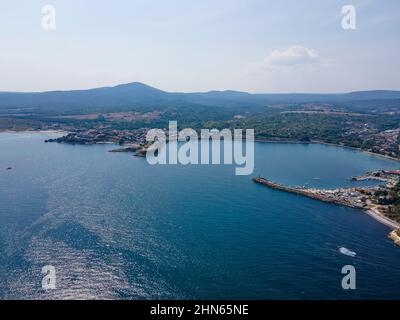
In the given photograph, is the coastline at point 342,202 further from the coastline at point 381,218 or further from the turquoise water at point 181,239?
the turquoise water at point 181,239

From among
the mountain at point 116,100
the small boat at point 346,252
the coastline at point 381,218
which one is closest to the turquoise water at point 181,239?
the small boat at point 346,252

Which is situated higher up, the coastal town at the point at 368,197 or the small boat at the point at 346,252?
the coastal town at the point at 368,197

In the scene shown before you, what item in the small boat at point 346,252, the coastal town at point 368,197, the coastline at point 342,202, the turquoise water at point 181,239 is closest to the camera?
the turquoise water at point 181,239

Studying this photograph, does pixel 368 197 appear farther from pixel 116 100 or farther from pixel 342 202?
pixel 116 100

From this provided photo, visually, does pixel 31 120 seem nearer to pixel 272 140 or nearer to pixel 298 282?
pixel 272 140

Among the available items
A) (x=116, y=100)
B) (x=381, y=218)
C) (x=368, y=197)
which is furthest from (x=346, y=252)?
(x=116, y=100)
